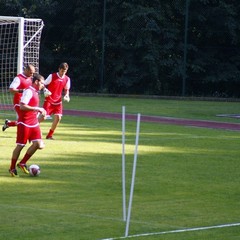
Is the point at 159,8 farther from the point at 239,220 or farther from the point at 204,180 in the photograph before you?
the point at 239,220

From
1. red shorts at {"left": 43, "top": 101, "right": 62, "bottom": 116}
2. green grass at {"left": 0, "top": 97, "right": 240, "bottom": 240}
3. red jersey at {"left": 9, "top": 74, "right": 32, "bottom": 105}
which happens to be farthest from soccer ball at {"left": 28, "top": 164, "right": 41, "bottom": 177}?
red shorts at {"left": 43, "top": 101, "right": 62, "bottom": 116}

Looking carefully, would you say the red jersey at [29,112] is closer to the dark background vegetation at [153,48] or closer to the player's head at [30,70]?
the player's head at [30,70]

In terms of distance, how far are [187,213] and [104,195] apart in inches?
76.1

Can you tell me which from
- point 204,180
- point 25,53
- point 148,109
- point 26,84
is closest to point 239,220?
point 204,180

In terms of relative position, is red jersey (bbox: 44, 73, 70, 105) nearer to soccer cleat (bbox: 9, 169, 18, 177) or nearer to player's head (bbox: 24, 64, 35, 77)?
player's head (bbox: 24, 64, 35, 77)

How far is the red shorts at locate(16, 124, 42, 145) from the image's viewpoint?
671 inches

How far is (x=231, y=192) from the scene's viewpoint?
51.4 ft

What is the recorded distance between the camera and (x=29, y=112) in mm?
17266

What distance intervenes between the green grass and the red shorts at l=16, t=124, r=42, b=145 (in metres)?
0.63

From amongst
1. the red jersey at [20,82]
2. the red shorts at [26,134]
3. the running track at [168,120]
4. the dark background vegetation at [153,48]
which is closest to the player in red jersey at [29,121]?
the red shorts at [26,134]

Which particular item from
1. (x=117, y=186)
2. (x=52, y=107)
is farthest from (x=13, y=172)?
(x=52, y=107)

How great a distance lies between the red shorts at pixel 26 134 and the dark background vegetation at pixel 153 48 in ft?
95.2

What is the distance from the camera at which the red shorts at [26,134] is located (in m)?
17.0

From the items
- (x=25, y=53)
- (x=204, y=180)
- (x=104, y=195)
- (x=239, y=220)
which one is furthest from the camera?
(x=25, y=53)
